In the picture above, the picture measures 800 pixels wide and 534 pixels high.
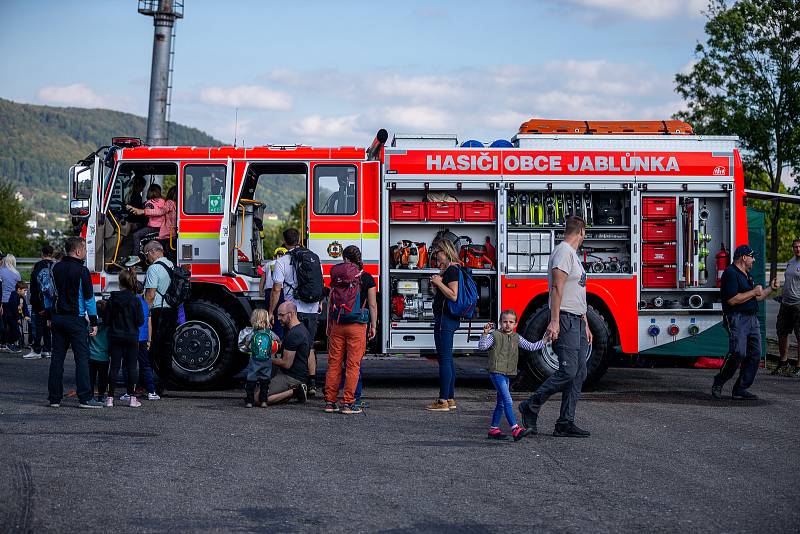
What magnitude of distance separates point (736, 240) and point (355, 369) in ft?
16.7

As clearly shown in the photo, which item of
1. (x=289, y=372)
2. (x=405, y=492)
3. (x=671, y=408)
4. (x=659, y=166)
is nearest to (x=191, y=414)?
(x=289, y=372)

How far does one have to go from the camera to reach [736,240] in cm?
1262

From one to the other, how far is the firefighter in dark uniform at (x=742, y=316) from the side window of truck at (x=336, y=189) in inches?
176

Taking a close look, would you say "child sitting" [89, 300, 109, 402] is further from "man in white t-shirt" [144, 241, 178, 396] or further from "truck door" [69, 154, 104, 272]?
"truck door" [69, 154, 104, 272]

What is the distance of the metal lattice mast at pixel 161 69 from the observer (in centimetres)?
2917

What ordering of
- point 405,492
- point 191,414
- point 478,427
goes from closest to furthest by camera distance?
point 405,492, point 478,427, point 191,414

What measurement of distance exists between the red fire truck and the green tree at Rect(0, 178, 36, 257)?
83.5 meters

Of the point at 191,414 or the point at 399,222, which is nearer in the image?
the point at 191,414

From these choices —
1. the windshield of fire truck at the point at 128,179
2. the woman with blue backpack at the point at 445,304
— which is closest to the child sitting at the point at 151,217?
the windshield of fire truck at the point at 128,179

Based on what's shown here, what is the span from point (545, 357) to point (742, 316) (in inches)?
92.8

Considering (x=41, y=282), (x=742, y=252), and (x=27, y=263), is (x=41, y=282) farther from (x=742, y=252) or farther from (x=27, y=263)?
(x=27, y=263)

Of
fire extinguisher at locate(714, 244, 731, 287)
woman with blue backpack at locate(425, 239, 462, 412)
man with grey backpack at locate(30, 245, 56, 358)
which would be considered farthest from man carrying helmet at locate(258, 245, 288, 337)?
fire extinguisher at locate(714, 244, 731, 287)

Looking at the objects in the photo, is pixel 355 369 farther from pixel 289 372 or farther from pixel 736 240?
pixel 736 240

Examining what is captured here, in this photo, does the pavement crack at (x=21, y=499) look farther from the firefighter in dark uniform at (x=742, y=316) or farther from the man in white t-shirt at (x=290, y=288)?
the firefighter in dark uniform at (x=742, y=316)
